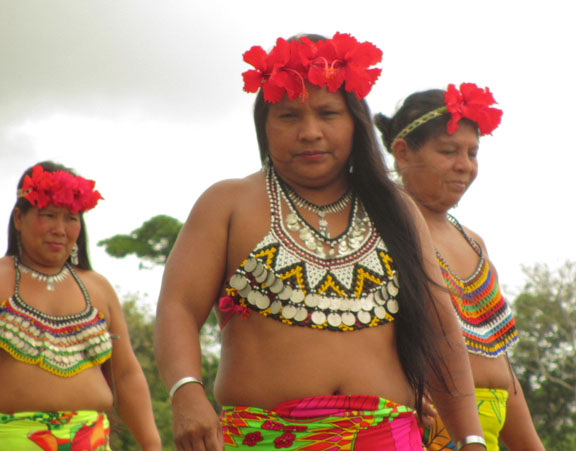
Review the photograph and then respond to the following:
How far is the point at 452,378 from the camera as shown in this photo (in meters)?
3.25

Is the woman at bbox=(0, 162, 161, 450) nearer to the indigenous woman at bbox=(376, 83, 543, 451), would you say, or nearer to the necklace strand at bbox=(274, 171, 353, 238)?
the indigenous woman at bbox=(376, 83, 543, 451)

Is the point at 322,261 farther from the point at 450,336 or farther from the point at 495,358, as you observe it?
the point at 495,358

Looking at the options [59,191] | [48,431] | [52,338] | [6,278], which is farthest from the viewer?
[59,191]

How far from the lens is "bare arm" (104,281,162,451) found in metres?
5.95

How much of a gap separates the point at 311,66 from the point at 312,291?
782mm

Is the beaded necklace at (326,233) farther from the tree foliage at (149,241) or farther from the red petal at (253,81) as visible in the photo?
the tree foliage at (149,241)

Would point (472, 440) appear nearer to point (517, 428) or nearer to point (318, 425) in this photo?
point (318, 425)

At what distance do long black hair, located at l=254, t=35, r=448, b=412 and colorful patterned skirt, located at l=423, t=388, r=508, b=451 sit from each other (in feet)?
3.15

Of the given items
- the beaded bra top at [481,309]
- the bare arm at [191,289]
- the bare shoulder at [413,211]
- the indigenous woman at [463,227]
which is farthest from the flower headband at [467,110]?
the bare arm at [191,289]

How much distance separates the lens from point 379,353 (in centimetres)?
304

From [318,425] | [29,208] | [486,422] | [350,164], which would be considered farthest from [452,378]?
[29,208]

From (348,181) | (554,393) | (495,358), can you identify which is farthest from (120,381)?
(554,393)

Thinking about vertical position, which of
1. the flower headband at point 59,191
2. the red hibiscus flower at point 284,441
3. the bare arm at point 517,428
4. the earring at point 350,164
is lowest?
the bare arm at point 517,428

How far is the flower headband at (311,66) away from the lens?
125 inches
